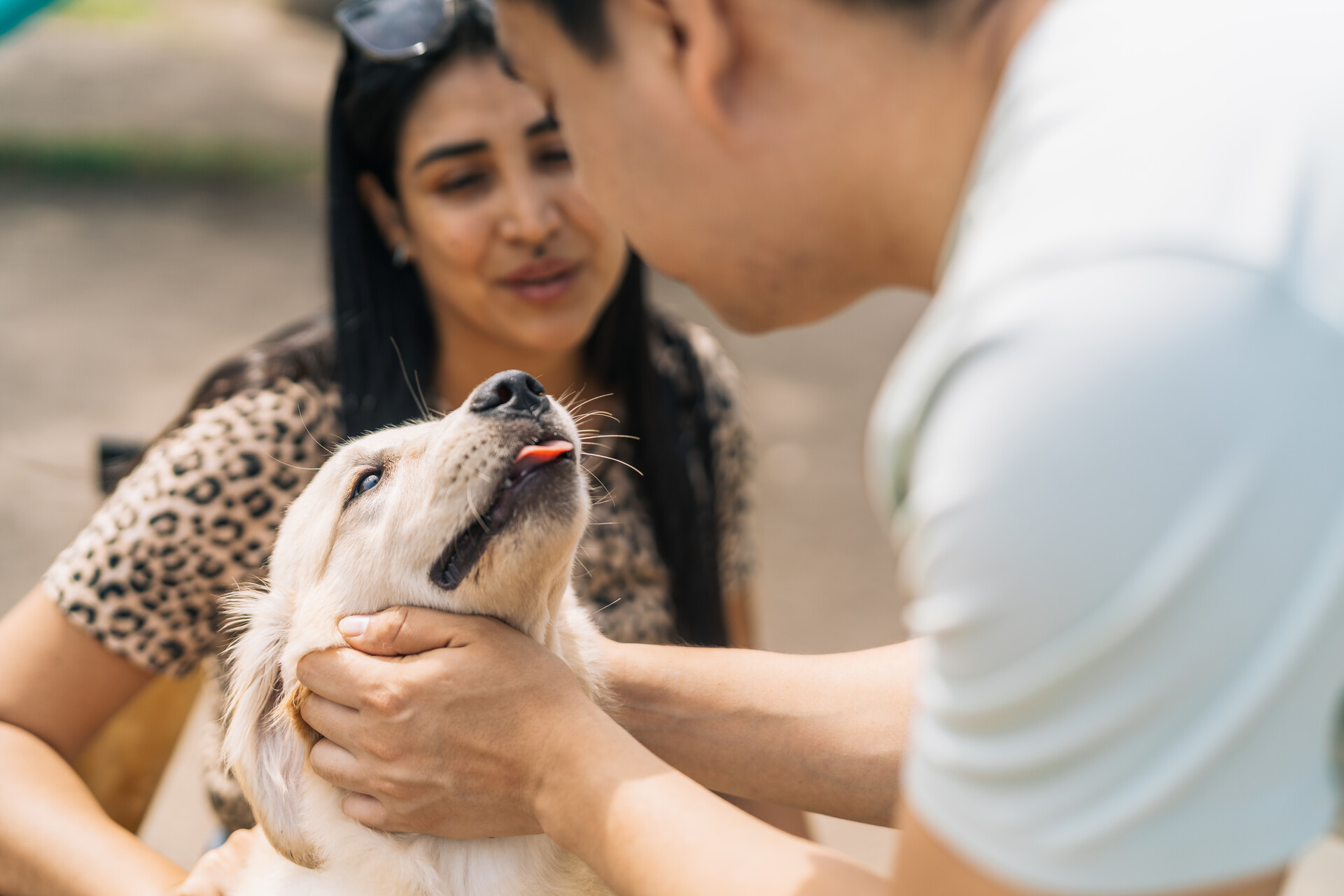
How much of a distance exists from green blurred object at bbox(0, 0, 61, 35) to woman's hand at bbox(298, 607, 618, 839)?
100 cm

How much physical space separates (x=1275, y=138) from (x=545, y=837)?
1.38 m

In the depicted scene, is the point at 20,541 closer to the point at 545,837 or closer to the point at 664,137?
the point at 545,837

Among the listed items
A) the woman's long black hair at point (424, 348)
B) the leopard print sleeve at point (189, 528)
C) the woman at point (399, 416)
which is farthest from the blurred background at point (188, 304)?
the leopard print sleeve at point (189, 528)

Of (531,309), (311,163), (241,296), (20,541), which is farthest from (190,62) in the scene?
(531,309)

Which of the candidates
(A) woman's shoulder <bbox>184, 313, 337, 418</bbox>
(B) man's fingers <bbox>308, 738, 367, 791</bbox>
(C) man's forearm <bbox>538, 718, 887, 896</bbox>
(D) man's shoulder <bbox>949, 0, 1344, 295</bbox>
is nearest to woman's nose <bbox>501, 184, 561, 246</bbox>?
(A) woman's shoulder <bbox>184, 313, 337, 418</bbox>

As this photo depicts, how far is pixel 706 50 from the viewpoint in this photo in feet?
2.99

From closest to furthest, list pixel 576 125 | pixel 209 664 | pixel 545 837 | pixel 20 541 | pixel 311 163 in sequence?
pixel 576 125
pixel 545 837
pixel 209 664
pixel 20 541
pixel 311 163

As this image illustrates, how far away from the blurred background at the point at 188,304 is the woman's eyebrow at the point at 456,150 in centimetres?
96

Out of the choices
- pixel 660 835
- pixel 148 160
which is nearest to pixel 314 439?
pixel 660 835

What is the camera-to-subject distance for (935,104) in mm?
940

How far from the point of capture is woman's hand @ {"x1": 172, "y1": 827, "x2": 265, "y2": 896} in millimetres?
1872

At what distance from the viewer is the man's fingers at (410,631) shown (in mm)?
1549

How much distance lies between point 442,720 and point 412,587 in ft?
0.87

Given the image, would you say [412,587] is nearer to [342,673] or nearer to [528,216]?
[342,673]
